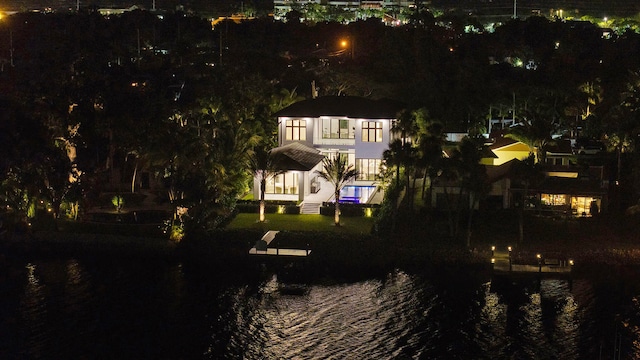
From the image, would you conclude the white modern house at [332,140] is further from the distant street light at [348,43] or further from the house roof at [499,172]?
the distant street light at [348,43]

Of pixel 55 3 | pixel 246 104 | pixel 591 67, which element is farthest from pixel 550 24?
pixel 55 3

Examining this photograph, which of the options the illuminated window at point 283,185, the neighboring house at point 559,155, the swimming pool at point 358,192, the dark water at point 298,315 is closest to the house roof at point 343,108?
the swimming pool at point 358,192

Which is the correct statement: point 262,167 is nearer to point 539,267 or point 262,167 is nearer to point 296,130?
point 296,130

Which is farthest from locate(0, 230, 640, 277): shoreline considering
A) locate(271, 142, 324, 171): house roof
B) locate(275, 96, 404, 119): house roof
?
locate(275, 96, 404, 119): house roof

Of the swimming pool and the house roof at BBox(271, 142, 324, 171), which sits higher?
the house roof at BBox(271, 142, 324, 171)

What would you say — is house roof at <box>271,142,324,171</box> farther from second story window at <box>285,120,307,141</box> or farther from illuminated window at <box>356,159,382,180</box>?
illuminated window at <box>356,159,382,180</box>

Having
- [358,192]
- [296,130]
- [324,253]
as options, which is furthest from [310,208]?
[296,130]
